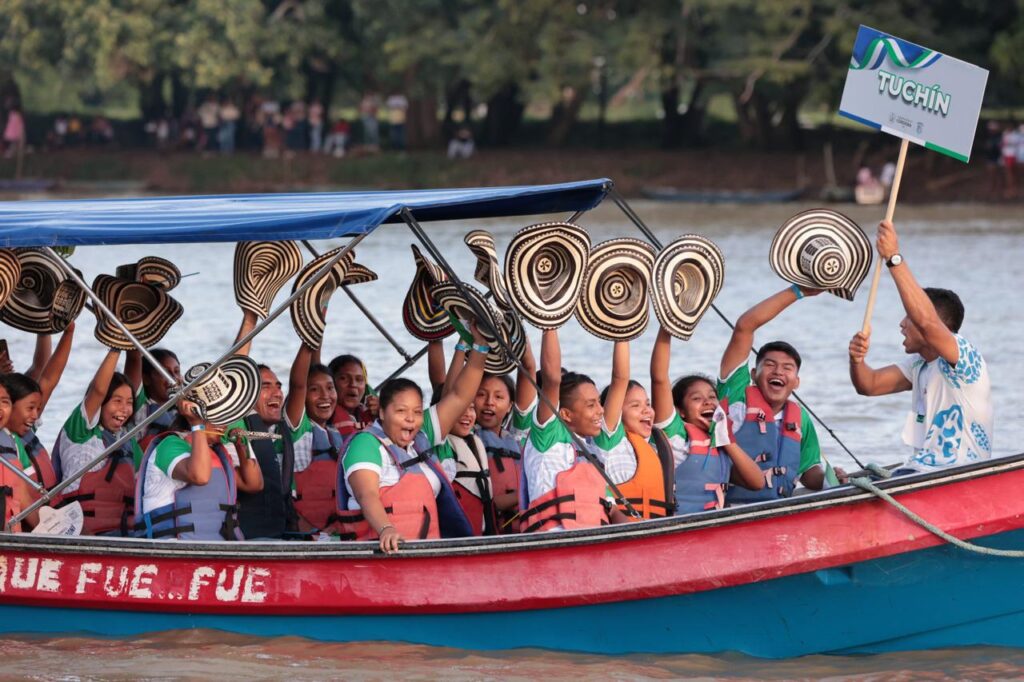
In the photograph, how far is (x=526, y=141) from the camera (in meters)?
36.3

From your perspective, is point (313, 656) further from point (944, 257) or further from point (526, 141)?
point (526, 141)

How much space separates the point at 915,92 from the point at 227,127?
98.4ft

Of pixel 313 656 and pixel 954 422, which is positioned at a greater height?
pixel 954 422

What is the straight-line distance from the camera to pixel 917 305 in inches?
239

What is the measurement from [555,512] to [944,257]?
56.0 feet

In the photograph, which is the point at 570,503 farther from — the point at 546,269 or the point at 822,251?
the point at 822,251

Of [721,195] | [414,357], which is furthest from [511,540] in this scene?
[721,195]

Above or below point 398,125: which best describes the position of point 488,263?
below

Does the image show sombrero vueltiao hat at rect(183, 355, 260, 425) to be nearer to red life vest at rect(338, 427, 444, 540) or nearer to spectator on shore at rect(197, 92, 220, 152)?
red life vest at rect(338, 427, 444, 540)

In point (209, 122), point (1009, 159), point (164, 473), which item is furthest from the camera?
point (209, 122)

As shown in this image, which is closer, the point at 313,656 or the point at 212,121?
the point at 313,656

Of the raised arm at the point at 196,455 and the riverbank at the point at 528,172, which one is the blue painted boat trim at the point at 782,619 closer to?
the raised arm at the point at 196,455

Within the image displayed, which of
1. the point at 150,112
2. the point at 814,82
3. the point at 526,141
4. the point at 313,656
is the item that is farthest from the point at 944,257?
the point at 150,112

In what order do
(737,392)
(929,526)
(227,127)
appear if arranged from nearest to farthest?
(929,526) < (737,392) < (227,127)
